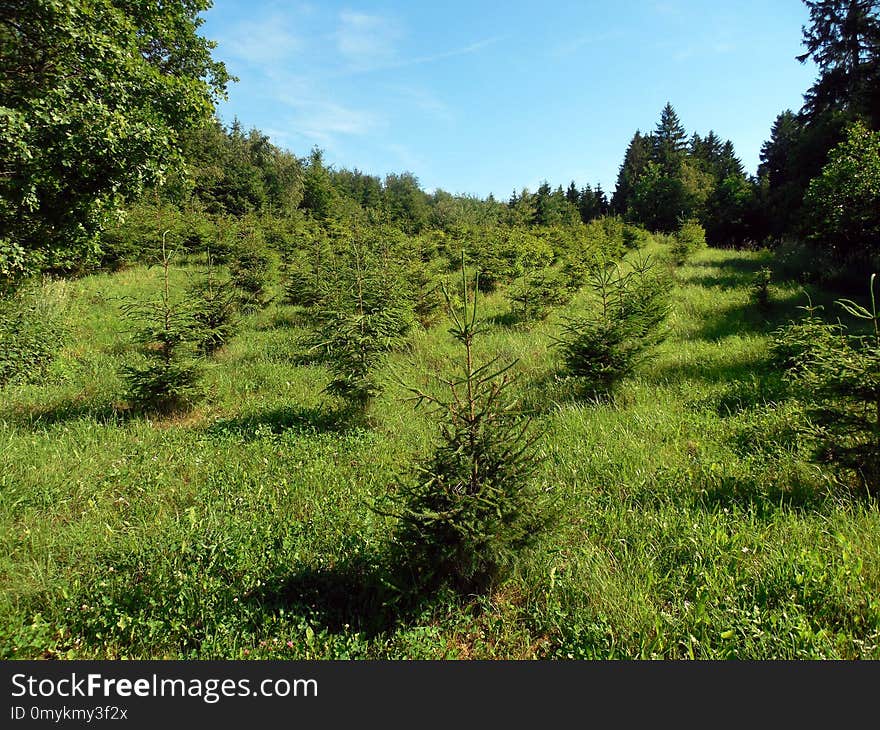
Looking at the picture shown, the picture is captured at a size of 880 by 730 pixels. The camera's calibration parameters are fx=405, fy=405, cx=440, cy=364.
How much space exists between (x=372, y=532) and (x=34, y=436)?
204 inches

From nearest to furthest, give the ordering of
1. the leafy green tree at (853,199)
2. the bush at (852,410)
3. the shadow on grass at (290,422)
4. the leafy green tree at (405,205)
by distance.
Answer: the bush at (852,410) < the shadow on grass at (290,422) < the leafy green tree at (853,199) < the leafy green tree at (405,205)

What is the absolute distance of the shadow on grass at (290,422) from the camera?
5.58 m

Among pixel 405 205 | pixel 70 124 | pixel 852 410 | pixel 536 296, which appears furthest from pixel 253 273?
pixel 405 205

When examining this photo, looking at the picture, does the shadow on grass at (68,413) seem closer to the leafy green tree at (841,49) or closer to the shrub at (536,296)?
the shrub at (536,296)

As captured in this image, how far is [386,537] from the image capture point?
3.27 m

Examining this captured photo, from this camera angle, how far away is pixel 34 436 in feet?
17.5

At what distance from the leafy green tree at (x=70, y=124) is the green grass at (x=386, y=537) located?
3.70m

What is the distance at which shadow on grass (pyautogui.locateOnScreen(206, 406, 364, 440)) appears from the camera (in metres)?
5.58

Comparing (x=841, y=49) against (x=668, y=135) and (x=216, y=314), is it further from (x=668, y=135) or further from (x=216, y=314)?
(x=668, y=135)

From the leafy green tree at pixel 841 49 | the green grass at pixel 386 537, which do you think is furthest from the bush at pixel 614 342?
the leafy green tree at pixel 841 49

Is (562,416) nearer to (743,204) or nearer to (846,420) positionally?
(846,420)

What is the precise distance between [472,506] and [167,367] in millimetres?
5764

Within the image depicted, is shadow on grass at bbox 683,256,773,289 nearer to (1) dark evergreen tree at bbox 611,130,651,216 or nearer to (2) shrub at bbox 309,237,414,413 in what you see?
(2) shrub at bbox 309,237,414,413

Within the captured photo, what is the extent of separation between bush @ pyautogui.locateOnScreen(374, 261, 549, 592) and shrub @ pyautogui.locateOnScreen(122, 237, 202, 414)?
17.1ft
